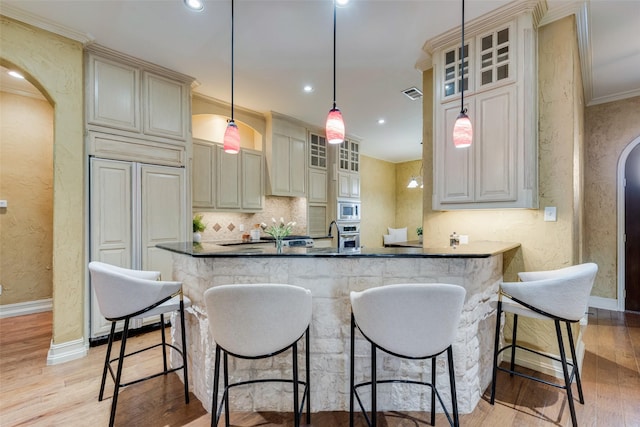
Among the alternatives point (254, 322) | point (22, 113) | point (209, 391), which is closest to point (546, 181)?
point (254, 322)

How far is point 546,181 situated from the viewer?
2471mm

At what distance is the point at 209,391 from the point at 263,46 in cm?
286

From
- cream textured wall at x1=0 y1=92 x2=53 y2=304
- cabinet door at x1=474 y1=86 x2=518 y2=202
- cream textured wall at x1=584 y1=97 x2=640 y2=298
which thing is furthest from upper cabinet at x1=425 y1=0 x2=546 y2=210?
cream textured wall at x1=0 y1=92 x2=53 y2=304

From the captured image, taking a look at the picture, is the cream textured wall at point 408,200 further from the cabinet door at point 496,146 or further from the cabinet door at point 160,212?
the cabinet door at point 160,212

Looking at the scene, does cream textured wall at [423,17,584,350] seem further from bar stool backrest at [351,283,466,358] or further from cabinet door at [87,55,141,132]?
cabinet door at [87,55,141,132]

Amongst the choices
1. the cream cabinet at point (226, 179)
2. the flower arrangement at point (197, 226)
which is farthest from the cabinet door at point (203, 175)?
the flower arrangement at point (197, 226)

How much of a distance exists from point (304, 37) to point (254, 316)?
2433mm

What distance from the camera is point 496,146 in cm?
253

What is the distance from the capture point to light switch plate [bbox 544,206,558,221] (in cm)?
243

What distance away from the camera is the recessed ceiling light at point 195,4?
7.68ft

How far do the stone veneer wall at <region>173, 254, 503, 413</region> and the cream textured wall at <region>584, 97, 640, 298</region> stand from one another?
3392 millimetres

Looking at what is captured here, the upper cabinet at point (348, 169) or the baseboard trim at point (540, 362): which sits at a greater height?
the upper cabinet at point (348, 169)

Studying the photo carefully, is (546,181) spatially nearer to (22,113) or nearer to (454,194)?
(454,194)

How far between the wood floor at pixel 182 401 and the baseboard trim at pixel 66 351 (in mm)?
68
